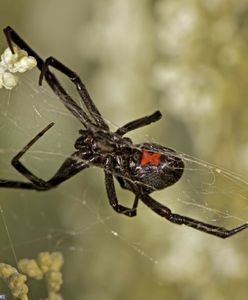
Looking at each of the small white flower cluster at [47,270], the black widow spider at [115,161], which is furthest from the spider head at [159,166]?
the small white flower cluster at [47,270]

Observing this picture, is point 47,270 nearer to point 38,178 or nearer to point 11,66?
point 38,178

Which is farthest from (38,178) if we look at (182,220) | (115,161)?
(182,220)

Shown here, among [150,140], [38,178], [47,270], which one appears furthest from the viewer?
[150,140]

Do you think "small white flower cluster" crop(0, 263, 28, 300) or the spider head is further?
the spider head

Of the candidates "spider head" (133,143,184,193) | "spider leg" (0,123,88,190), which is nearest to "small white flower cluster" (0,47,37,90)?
"spider leg" (0,123,88,190)

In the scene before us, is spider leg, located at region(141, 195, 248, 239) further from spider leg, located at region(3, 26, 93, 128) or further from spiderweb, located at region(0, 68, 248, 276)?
spider leg, located at region(3, 26, 93, 128)

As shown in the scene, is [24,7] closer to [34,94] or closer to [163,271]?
[34,94]
